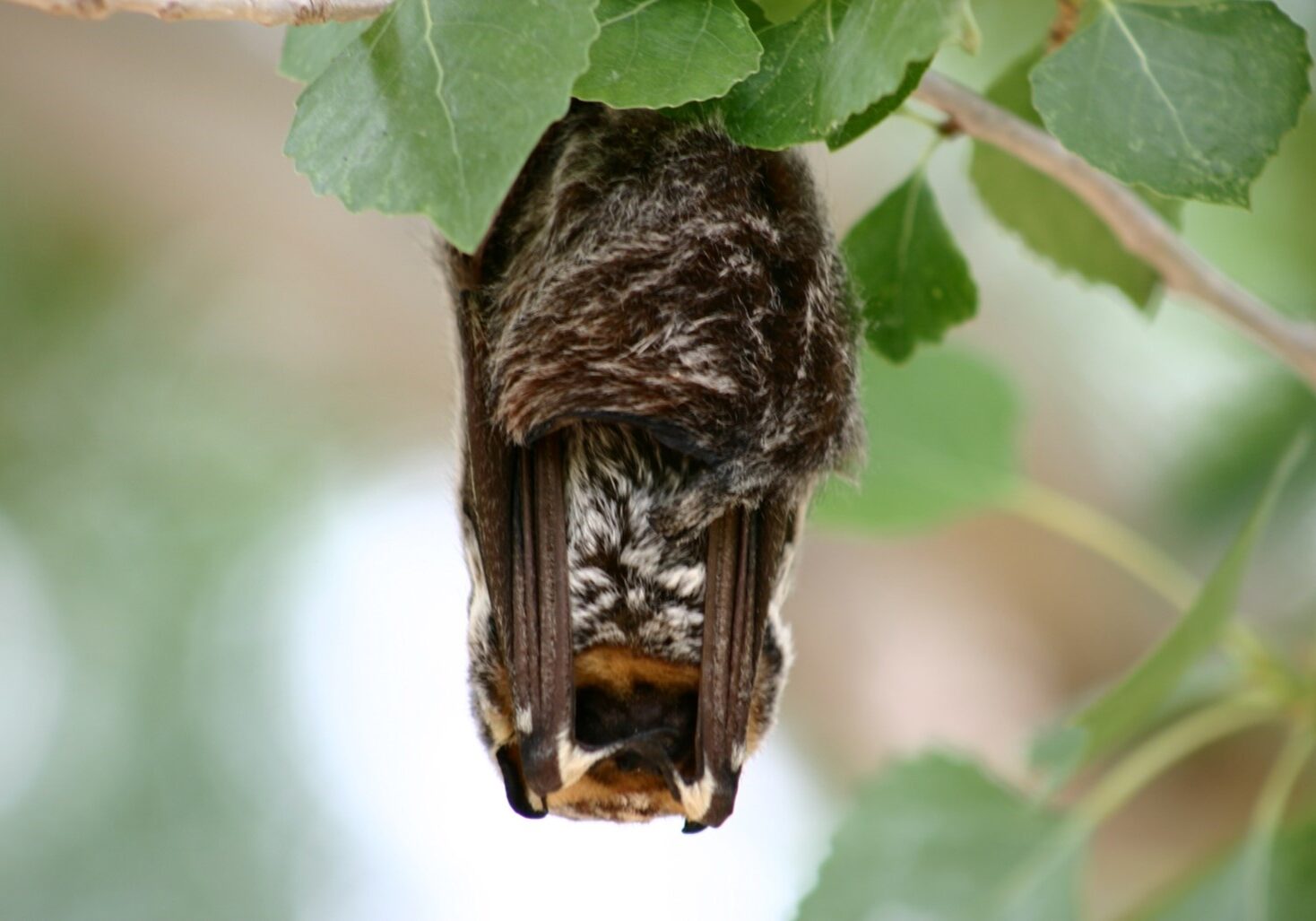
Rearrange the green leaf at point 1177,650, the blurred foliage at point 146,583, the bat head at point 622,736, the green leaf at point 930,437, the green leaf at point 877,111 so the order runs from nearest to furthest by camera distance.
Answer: the green leaf at point 877,111, the bat head at point 622,736, the green leaf at point 1177,650, the green leaf at point 930,437, the blurred foliage at point 146,583

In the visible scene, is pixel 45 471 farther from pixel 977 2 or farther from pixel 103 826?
pixel 977 2

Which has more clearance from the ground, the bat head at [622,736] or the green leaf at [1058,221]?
the green leaf at [1058,221]

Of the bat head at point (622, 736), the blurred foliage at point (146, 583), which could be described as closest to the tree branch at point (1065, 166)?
the bat head at point (622, 736)

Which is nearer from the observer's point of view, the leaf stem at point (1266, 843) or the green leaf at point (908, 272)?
the green leaf at point (908, 272)

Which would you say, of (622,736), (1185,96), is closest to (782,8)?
(1185,96)

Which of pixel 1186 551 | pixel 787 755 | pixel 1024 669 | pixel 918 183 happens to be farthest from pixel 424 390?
pixel 918 183

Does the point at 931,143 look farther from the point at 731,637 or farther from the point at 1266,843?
the point at 1266,843

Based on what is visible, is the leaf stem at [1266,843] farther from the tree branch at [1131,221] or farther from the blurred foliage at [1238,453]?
the blurred foliage at [1238,453]
